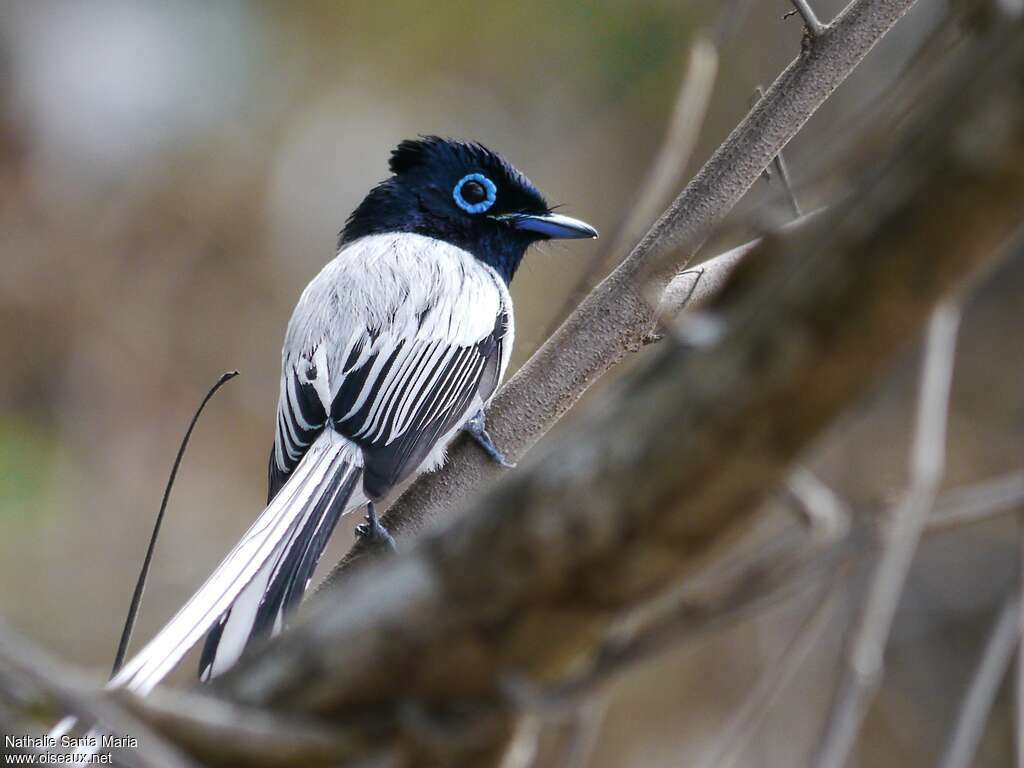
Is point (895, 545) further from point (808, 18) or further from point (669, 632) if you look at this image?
point (808, 18)

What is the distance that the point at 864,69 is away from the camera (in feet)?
23.3

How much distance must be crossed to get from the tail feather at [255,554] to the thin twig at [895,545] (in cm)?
86

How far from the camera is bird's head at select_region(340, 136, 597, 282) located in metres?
4.00

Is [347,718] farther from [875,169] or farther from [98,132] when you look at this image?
[98,132]

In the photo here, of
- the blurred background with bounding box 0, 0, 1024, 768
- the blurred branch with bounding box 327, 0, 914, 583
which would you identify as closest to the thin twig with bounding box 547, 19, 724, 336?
the blurred branch with bounding box 327, 0, 914, 583

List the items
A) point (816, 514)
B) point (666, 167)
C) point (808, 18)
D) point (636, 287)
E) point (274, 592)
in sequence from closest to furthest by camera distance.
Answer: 1. point (816, 514)
2. point (274, 592)
3. point (808, 18)
4. point (636, 287)
5. point (666, 167)

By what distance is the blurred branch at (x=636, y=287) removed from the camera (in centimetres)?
255

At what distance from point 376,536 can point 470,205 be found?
160cm

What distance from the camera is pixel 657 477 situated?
1.07 m

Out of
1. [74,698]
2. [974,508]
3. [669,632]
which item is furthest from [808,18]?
[74,698]

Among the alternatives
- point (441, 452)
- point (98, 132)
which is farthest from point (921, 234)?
point (98, 132)

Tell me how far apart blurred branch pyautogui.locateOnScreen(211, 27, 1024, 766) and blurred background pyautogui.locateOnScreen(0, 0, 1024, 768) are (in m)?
4.53

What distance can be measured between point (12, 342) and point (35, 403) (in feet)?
1.20

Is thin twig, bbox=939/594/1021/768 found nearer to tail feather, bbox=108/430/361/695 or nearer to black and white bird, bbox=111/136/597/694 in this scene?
tail feather, bbox=108/430/361/695
